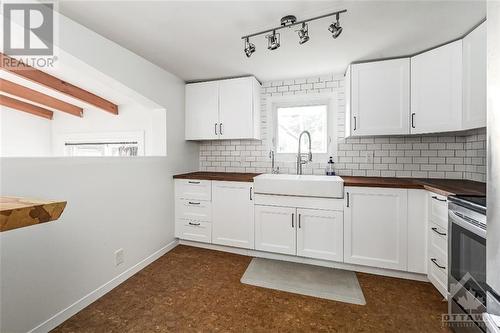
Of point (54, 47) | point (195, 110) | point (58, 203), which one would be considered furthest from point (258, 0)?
point (195, 110)

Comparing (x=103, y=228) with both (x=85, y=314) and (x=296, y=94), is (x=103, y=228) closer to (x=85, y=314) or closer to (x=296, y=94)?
(x=85, y=314)

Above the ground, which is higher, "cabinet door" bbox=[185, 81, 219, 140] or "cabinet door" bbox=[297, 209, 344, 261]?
"cabinet door" bbox=[185, 81, 219, 140]

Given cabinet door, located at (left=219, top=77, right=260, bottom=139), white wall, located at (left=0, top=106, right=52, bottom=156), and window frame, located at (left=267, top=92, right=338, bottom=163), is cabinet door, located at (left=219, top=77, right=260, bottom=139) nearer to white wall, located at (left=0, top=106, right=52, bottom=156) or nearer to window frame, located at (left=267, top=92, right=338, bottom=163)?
window frame, located at (left=267, top=92, right=338, bottom=163)

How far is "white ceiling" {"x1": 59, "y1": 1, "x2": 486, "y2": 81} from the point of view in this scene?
154 cm

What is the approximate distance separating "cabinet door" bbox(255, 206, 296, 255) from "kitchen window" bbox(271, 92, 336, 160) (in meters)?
0.91

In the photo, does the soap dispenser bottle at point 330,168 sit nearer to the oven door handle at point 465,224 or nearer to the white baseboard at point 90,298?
the oven door handle at point 465,224

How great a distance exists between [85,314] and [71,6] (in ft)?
7.41

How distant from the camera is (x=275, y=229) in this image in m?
2.45

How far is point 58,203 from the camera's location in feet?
2.59

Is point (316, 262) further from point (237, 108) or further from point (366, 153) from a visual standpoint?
point (237, 108)

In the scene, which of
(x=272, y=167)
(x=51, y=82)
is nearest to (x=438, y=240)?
(x=272, y=167)

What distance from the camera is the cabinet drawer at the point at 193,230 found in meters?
2.73

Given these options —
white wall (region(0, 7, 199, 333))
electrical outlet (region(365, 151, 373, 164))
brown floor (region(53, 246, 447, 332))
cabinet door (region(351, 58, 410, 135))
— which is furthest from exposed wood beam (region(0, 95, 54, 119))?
electrical outlet (region(365, 151, 373, 164))

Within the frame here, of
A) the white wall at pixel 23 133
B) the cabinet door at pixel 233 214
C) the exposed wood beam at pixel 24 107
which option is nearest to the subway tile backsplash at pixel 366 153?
the cabinet door at pixel 233 214
